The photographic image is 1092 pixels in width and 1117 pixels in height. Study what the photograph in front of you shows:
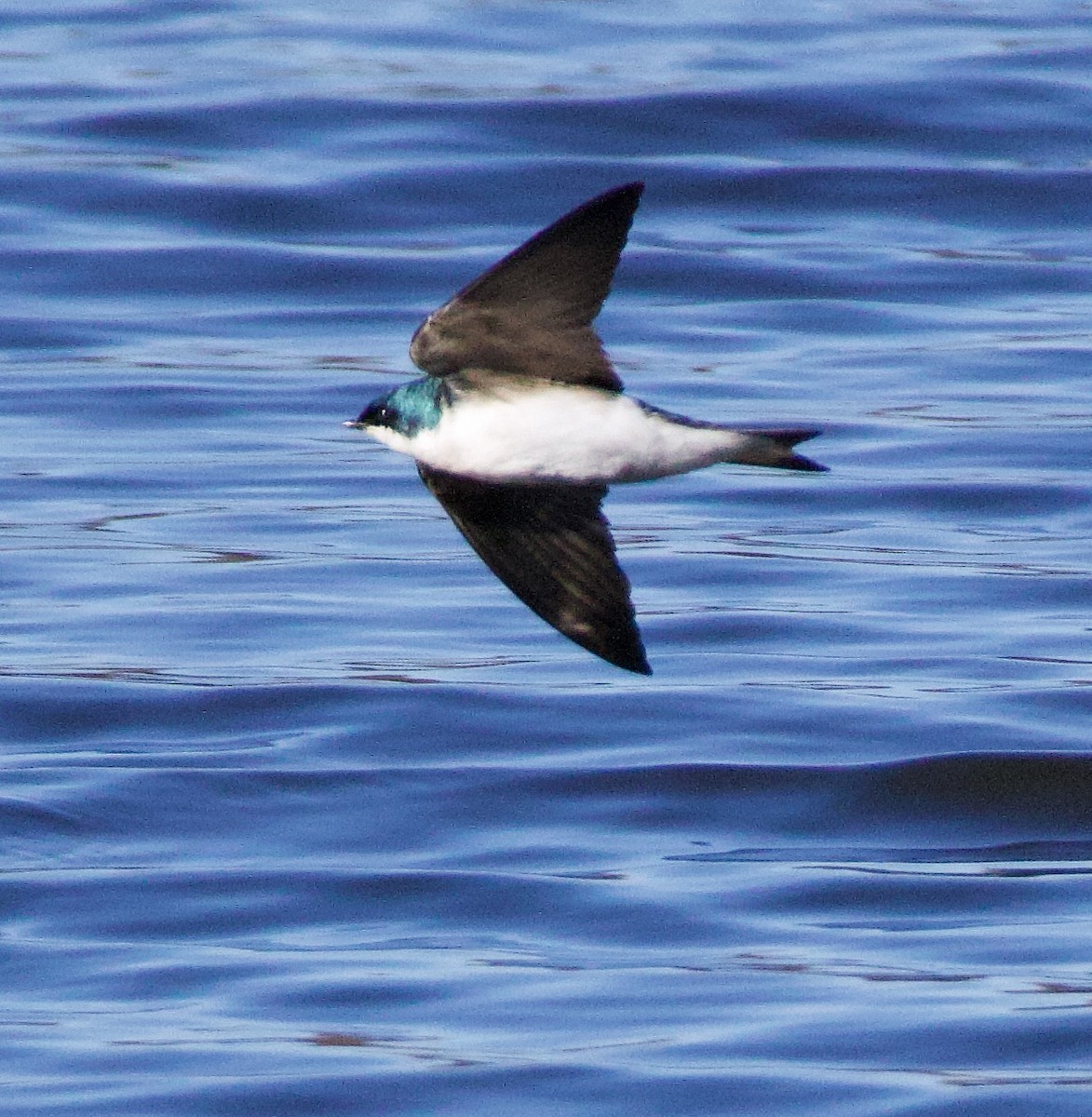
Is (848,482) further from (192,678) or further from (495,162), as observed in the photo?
(495,162)

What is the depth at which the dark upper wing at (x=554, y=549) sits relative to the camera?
5676 millimetres

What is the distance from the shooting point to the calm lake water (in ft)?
21.9

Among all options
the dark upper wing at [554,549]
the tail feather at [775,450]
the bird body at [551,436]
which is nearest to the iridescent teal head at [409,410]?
the bird body at [551,436]

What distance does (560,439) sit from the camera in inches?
208

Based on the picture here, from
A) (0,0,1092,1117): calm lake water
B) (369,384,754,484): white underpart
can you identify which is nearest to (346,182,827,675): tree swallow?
(369,384,754,484): white underpart

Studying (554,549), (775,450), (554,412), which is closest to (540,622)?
(554,549)

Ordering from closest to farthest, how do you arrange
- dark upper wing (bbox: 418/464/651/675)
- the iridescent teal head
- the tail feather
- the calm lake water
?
the tail feather
the iridescent teal head
dark upper wing (bbox: 418/464/651/675)
the calm lake water

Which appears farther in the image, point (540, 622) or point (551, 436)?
point (540, 622)

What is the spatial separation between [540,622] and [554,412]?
4.86m

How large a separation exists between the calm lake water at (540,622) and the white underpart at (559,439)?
156 cm

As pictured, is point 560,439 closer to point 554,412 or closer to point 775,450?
point 554,412

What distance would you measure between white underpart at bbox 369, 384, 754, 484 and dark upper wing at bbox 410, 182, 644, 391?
0.05 m

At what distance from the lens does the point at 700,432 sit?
512 cm

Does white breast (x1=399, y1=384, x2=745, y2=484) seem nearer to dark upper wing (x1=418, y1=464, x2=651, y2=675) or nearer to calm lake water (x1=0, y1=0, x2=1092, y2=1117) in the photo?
dark upper wing (x1=418, y1=464, x2=651, y2=675)
